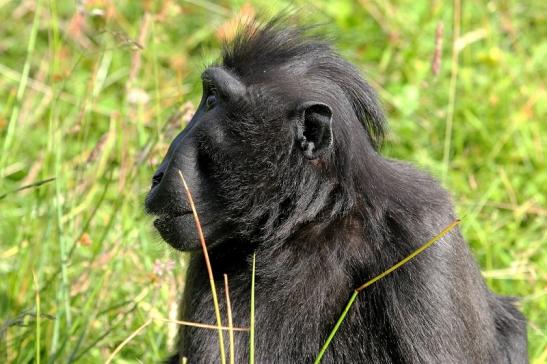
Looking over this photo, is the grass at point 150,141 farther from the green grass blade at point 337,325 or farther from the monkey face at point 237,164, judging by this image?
the green grass blade at point 337,325

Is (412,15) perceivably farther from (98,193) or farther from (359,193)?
(359,193)

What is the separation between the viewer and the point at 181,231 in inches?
125

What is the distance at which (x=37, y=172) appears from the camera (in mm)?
5027

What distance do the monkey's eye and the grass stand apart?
399mm

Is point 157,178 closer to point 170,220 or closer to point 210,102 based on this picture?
point 170,220

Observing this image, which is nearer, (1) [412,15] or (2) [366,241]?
(2) [366,241]

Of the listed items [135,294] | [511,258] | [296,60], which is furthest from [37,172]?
[511,258]

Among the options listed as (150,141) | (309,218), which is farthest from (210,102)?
(150,141)

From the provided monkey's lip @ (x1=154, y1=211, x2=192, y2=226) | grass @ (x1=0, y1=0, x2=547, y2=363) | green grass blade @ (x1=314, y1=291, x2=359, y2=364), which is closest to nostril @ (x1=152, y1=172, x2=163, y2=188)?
monkey's lip @ (x1=154, y1=211, x2=192, y2=226)

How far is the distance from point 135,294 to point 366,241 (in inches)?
62.6

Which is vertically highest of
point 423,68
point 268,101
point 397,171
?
point 423,68

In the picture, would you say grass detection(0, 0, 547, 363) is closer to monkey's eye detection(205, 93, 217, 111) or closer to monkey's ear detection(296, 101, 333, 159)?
monkey's eye detection(205, 93, 217, 111)

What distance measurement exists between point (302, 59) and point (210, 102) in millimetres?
358

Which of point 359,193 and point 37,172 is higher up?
point 37,172
